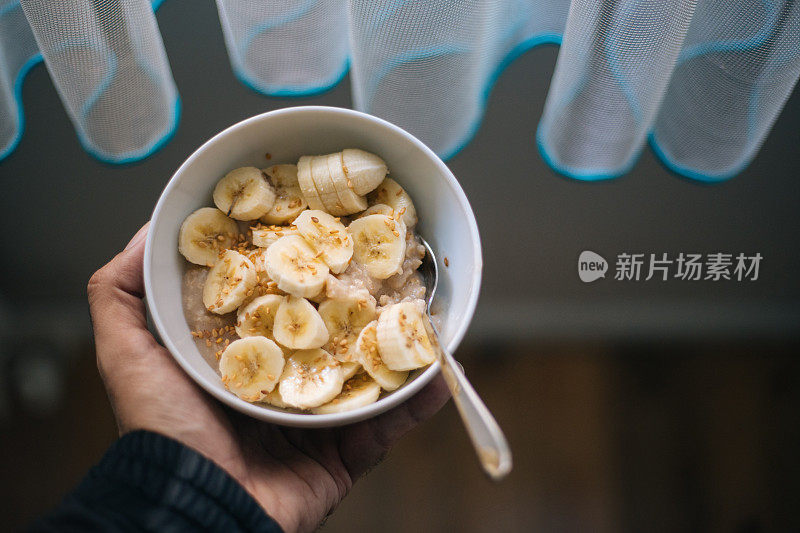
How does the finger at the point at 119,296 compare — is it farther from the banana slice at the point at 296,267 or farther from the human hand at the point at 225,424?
the banana slice at the point at 296,267

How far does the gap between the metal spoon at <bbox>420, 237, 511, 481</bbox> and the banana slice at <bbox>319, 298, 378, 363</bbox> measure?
9cm

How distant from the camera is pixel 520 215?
124 centimetres

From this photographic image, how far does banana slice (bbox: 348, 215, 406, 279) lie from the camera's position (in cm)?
77

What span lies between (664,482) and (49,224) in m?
1.36

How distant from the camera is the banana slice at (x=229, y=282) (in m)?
0.75

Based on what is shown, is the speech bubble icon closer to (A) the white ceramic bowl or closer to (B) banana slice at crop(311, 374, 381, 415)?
(A) the white ceramic bowl

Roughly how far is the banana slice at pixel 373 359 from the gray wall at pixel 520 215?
475mm

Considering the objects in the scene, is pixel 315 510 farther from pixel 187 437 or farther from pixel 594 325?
pixel 594 325

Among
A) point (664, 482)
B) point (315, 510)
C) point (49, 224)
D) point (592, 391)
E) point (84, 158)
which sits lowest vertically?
point (664, 482)

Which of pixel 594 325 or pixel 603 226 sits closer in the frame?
pixel 603 226

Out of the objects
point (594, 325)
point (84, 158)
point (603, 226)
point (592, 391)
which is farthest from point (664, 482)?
point (84, 158)

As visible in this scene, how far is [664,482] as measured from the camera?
1401mm

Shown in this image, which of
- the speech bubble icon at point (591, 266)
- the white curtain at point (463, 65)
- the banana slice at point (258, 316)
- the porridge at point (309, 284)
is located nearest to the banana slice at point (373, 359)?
the porridge at point (309, 284)

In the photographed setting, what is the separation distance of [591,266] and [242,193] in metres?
0.78
